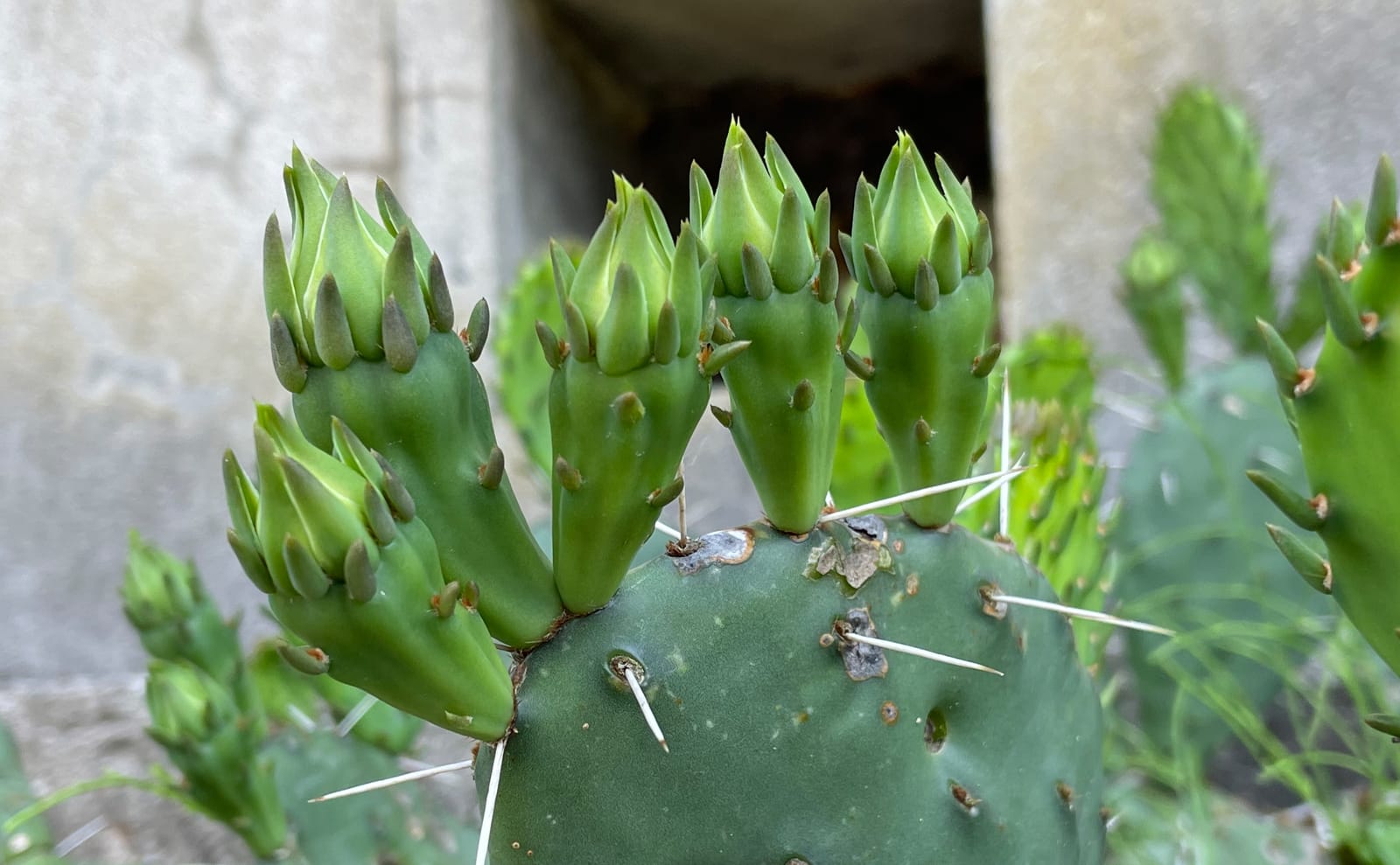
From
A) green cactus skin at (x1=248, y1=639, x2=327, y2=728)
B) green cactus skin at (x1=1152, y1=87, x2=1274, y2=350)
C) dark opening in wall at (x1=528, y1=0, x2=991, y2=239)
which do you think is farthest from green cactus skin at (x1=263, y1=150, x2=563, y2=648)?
dark opening in wall at (x1=528, y1=0, x2=991, y2=239)

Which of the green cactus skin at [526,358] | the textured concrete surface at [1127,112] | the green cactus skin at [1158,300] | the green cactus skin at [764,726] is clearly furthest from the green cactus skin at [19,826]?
the textured concrete surface at [1127,112]

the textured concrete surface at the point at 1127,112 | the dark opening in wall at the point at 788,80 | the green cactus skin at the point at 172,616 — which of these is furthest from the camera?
the dark opening in wall at the point at 788,80

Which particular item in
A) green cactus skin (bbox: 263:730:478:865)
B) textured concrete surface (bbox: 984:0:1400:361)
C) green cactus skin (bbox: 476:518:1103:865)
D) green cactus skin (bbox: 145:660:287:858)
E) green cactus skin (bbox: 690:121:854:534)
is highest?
textured concrete surface (bbox: 984:0:1400:361)

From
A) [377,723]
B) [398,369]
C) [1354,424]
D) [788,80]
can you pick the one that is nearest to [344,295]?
[398,369]

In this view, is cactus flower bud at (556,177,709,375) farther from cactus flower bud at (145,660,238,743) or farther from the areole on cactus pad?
cactus flower bud at (145,660,238,743)

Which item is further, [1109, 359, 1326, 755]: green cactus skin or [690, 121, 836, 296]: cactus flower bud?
[1109, 359, 1326, 755]: green cactus skin

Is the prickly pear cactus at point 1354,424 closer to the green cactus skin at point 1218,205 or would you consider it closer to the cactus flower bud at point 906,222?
the cactus flower bud at point 906,222
